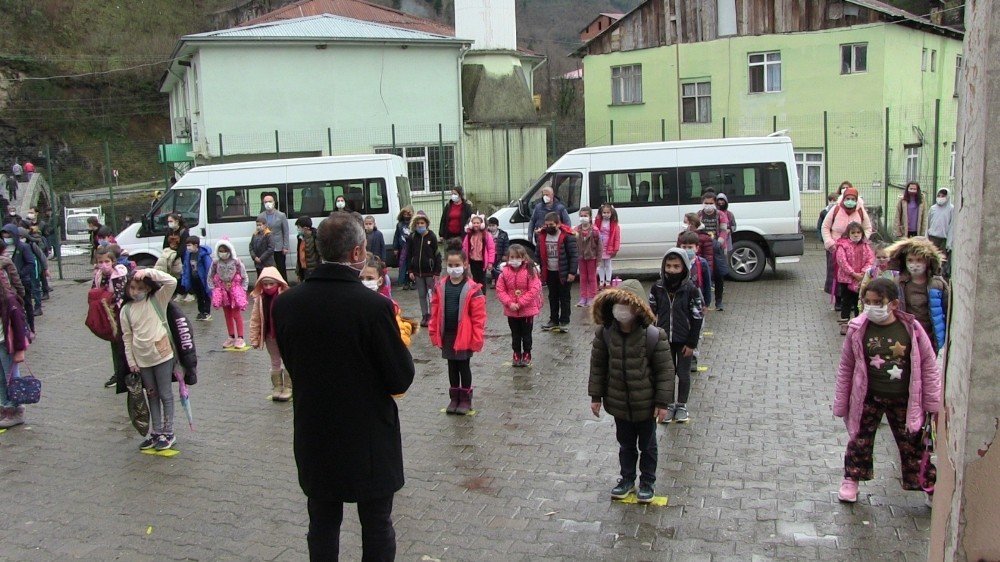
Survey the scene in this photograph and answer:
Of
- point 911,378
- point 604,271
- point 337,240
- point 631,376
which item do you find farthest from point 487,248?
point 337,240

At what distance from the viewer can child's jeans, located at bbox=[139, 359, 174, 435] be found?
7.41m

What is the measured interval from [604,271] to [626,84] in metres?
19.0

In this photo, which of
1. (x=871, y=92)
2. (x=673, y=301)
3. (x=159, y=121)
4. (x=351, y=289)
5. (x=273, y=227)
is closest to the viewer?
(x=351, y=289)

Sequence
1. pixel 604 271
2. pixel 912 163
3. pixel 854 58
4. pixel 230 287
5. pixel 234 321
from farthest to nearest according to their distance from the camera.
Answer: pixel 912 163 → pixel 854 58 → pixel 604 271 → pixel 234 321 → pixel 230 287

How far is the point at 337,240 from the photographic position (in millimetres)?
3902

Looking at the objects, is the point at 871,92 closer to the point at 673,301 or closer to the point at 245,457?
Answer: the point at 673,301

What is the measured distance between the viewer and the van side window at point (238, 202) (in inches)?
699

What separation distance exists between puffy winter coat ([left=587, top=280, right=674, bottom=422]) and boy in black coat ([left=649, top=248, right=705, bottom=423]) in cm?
178

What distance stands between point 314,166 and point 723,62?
17302 mm

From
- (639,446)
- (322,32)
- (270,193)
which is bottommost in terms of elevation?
(639,446)

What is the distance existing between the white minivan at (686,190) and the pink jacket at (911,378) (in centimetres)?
1051

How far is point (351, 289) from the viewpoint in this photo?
3865 millimetres

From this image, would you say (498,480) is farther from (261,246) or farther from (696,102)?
(696,102)

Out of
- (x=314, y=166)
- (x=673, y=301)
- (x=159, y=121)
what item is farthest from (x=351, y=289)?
(x=159, y=121)
